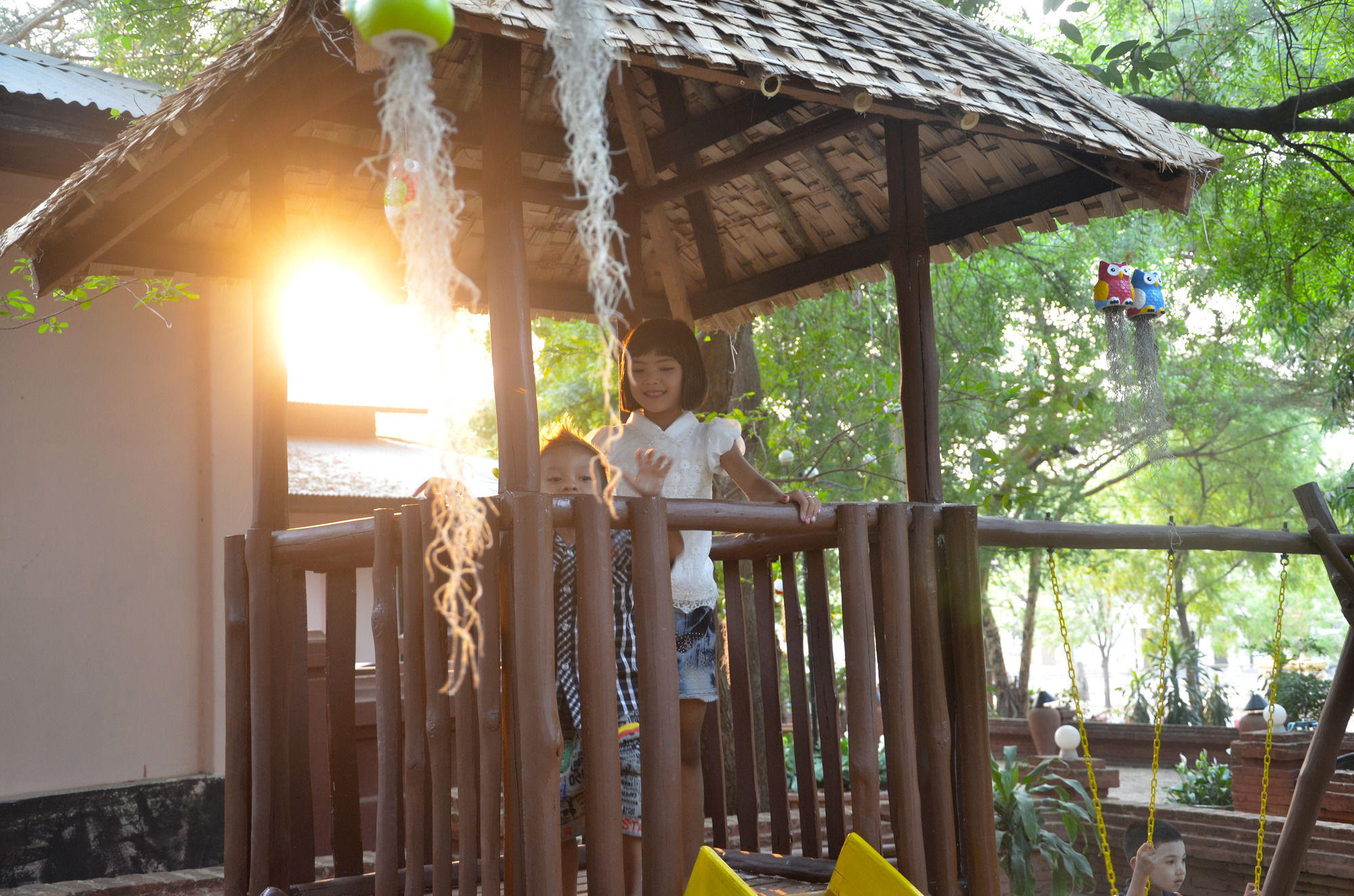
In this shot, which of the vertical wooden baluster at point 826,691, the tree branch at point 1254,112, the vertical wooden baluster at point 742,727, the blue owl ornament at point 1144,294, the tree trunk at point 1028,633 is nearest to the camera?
the vertical wooden baluster at point 826,691

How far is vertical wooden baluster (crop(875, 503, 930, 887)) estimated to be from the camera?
338cm

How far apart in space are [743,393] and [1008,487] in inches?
78.3

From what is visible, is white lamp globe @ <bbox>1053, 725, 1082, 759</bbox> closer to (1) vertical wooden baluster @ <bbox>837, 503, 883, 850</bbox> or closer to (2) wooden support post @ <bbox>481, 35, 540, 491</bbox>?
(1) vertical wooden baluster @ <bbox>837, 503, 883, 850</bbox>

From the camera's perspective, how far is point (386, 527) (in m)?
3.08

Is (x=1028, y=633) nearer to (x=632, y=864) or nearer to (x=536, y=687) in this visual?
(x=632, y=864)

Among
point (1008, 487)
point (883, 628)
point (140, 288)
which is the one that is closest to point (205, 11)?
point (140, 288)

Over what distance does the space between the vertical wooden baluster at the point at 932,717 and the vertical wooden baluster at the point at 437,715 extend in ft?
4.96

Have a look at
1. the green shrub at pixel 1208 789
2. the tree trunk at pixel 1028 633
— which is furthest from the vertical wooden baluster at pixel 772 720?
the tree trunk at pixel 1028 633

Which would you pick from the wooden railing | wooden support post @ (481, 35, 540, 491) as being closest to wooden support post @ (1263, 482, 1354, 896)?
the wooden railing

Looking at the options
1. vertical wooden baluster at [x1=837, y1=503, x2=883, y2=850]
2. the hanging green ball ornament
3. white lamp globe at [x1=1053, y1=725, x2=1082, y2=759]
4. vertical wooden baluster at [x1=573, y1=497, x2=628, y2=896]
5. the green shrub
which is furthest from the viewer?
white lamp globe at [x1=1053, y1=725, x2=1082, y2=759]

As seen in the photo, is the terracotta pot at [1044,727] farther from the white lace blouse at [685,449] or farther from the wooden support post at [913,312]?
the white lace blouse at [685,449]

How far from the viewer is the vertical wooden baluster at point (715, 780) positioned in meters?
4.57

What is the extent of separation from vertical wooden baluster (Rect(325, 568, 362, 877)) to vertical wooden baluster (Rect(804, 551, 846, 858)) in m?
1.66

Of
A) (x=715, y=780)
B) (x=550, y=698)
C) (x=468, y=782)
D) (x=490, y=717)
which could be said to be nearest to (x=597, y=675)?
(x=550, y=698)
